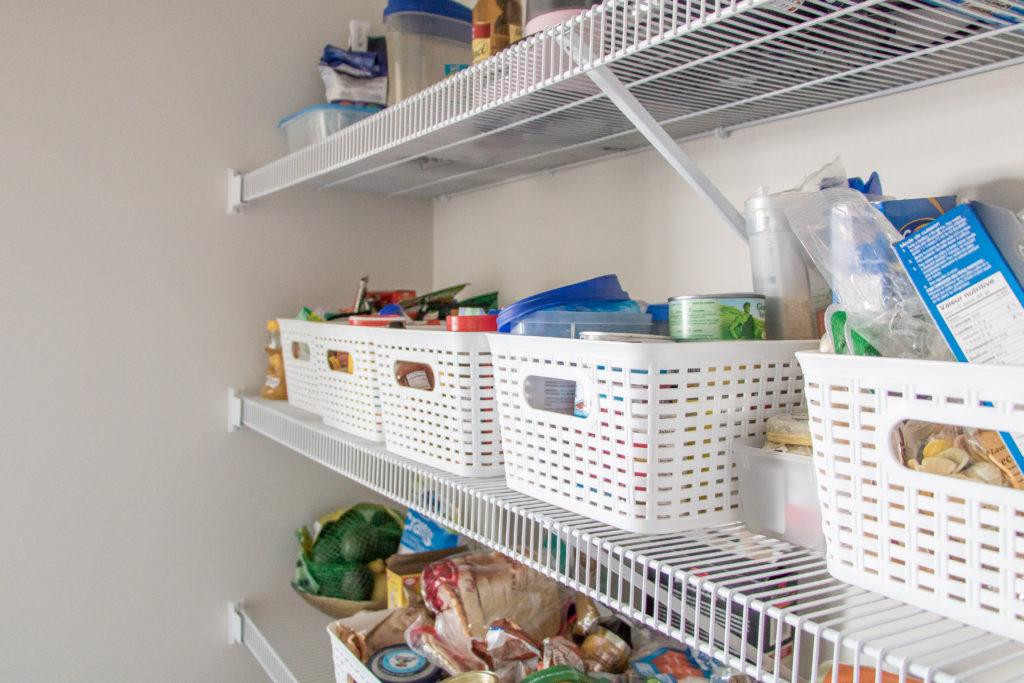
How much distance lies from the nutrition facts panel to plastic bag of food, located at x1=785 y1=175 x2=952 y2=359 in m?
0.04

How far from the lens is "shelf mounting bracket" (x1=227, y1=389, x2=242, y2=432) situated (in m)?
1.46

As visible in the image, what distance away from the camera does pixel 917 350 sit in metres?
0.49

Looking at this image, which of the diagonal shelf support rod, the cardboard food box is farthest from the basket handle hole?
the cardboard food box

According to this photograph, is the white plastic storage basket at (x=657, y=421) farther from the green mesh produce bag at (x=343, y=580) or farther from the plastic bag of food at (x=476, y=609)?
the green mesh produce bag at (x=343, y=580)

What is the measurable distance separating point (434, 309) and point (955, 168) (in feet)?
2.63

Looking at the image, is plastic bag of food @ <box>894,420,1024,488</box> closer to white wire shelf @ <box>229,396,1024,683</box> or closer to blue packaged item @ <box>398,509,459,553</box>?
white wire shelf @ <box>229,396,1024,683</box>

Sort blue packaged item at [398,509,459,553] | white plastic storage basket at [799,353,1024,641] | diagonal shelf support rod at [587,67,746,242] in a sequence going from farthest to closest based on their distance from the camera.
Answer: blue packaged item at [398,509,459,553] < diagonal shelf support rod at [587,67,746,242] < white plastic storage basket at [799,353,1024,641]

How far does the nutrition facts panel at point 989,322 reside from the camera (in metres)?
0.42

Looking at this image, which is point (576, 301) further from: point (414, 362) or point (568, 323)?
point (414, 362)

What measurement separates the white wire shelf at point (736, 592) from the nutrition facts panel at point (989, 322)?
0.53ft

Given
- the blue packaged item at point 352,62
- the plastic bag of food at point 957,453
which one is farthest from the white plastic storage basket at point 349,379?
the plastic bag of food at point 957,453

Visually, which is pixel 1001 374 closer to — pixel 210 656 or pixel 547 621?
pixel 547 621

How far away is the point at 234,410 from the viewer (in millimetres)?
1471

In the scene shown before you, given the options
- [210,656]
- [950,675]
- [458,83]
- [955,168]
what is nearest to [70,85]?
[458,83]
